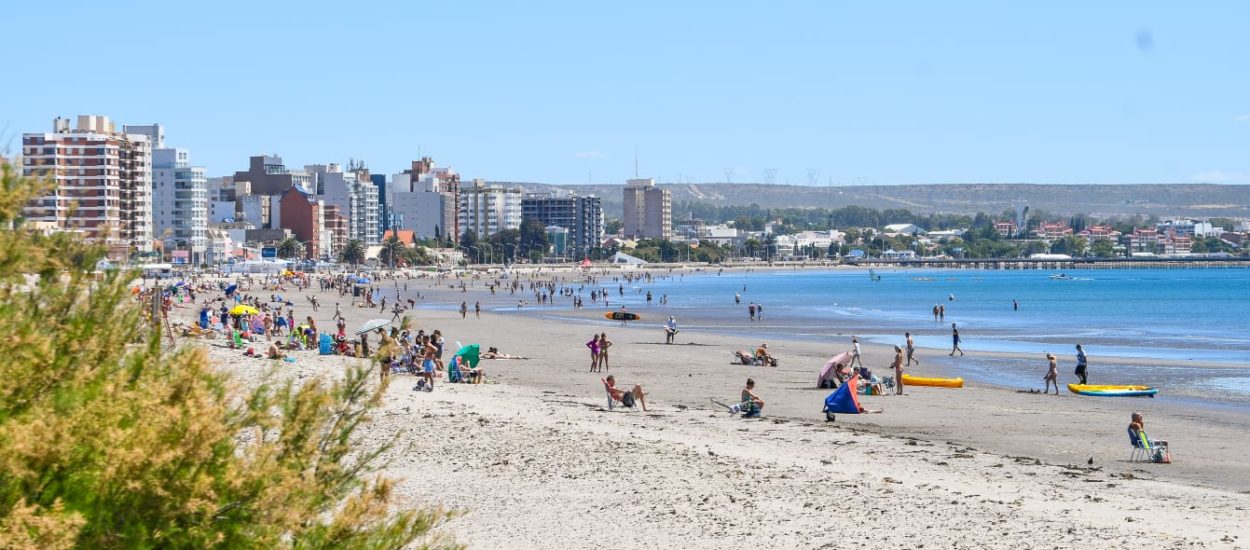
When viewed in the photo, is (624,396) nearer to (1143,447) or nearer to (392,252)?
(1143,447)

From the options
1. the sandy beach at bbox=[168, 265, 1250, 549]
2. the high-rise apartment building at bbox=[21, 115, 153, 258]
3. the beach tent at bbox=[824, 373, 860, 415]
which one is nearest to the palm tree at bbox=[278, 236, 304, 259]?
the high-rise apartment building at bbox=[21, 115, 153, 258]

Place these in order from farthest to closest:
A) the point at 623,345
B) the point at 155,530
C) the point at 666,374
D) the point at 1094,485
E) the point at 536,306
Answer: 1. the point at 536,306
2. the point at 623,345
3. the point at 666,374
4. the point at 1094,485
5. the point at 155,530

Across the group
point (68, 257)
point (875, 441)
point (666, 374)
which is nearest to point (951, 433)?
point (875, 441)

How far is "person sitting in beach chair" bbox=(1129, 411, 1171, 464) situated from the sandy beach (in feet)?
1.05

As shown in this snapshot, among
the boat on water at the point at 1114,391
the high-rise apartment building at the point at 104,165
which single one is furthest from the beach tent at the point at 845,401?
the high-rise apartment building at the point at 104,165

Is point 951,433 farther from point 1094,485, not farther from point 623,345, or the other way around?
point 623,345

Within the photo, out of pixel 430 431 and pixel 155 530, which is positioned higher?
pixel 155 530

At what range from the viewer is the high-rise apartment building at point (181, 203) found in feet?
463

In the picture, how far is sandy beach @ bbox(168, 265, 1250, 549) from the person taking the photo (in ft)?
44.1

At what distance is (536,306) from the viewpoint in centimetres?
7925

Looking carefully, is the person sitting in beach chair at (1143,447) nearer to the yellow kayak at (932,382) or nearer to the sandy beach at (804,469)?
the sandy beach at (804,469)

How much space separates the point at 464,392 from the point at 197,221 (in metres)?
125

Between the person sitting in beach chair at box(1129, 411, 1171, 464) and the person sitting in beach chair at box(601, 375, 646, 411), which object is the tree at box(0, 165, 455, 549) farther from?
the person sitting in beach chair at box(601, 375, 646, 411)

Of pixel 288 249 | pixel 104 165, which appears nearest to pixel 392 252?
pixel 288 249
